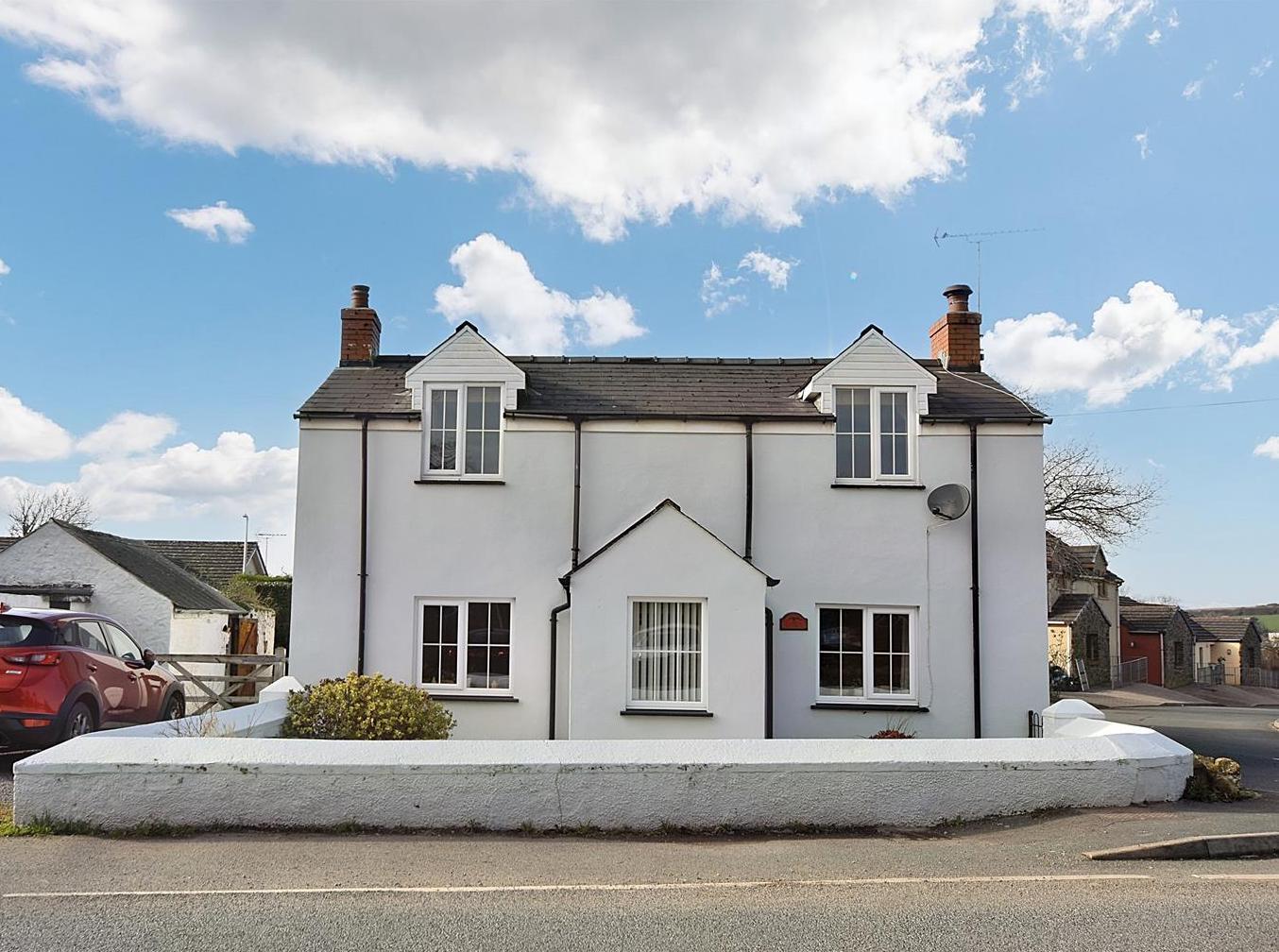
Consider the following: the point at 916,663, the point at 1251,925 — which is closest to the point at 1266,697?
the point at 916,663

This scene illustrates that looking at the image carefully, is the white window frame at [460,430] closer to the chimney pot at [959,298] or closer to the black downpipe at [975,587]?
the chimney pot at [959,298]

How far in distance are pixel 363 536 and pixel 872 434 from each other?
314 inches

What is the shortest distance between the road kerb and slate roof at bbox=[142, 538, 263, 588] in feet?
132

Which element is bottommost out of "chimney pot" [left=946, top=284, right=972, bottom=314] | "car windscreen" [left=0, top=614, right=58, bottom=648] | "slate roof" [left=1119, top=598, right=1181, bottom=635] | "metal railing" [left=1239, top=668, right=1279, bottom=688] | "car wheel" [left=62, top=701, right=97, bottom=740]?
"metal railing" [left=1239, top=668, right=1279, bottom=688]

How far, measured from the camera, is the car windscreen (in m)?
11.4

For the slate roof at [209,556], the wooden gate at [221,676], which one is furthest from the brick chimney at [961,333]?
the slate roof at [209,556]

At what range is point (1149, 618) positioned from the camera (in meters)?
53.0

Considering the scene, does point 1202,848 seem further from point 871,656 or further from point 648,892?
point 871,656

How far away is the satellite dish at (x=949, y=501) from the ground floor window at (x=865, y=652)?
5.13ft

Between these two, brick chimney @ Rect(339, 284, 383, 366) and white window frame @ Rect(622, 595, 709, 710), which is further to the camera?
brick chimney @ Rect(339, 284, 383, 366)

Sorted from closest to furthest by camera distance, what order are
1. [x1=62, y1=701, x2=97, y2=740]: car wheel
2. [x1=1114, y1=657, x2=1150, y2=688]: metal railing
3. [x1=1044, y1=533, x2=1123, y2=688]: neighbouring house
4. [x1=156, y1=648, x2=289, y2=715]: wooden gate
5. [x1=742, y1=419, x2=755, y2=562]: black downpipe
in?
[x1=62, y1=701, x2=97, y2=740]: car wheel, [x1=742, y1=419, x2=755, y2=562]: black downpipe, [x1=156, y1=648, x2=289, y2=715]: wooden gate, [x1=1044, y1=533, x2=1123, y2=688]: neighbouring house, [x1=1114, y1=657, x2=1150, y2=688]: metal railing

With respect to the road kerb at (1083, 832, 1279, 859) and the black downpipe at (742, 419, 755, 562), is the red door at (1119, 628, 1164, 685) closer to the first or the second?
the black downpipe at (742, 419, 755, 562)

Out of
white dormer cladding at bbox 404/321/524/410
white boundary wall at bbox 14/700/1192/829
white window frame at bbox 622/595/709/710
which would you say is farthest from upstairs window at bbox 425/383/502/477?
white boundary wall at bbox 14/700/1192/829

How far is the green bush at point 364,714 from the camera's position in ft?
35.7
